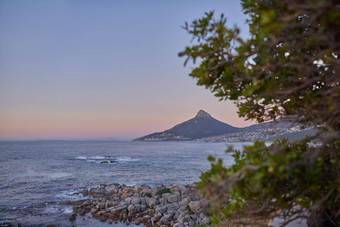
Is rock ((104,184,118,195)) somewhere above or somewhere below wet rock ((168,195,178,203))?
below

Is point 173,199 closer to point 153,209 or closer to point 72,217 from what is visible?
point 153,209

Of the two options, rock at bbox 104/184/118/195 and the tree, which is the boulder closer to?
rock at bbox 104/184/118/195

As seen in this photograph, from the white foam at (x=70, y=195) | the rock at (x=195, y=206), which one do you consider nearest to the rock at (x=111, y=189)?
the white foam at (x=70, y=195)

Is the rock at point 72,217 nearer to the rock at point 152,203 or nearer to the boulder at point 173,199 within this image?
the rock at point 152,203

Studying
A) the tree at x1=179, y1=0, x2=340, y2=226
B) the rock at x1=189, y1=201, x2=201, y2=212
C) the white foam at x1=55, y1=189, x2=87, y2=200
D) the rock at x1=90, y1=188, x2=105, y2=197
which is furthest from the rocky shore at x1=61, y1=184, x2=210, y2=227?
the tree at x1=179, y1=0, x2=340, y2=226

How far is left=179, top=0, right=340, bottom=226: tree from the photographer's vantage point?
2830 millimetres

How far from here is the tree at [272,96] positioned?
2.83 m

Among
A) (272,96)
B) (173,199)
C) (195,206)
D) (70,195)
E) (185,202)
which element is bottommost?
(70,195)

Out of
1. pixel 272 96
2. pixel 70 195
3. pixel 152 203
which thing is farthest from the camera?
pixel 70 195

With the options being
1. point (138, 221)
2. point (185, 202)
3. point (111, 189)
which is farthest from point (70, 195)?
point (185, 202)

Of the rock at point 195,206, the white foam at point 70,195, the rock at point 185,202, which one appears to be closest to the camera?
the rock at point 195,206

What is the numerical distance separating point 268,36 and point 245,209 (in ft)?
8.12

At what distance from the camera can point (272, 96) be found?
3830mm

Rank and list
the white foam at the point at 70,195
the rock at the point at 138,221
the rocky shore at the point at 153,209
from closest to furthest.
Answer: the rocky shore at the point at 153,209 < the rock at the point at 138,221 < the white foam at the point at 70,195
